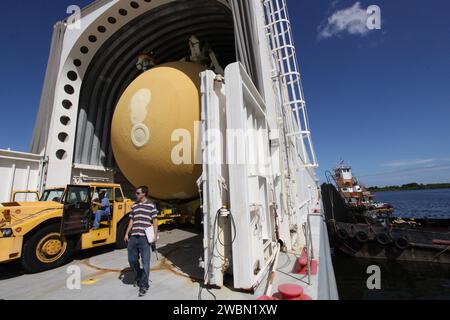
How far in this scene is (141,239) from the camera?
3.51 m

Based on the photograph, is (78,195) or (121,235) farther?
(121,235)

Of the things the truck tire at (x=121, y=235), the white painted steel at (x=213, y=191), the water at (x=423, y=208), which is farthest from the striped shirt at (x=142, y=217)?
the water at (x=423, y=208)

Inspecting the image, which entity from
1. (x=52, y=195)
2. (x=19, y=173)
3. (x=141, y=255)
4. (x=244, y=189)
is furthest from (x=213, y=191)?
(x=19, y=173)

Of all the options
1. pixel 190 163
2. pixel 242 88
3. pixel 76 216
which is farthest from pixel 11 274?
pixel 242 88

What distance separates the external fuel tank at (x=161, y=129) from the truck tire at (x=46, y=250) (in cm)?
208

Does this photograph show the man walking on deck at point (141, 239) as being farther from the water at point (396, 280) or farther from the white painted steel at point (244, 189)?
the water at point (396, 280)

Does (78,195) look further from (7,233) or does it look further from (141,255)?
(141,255)

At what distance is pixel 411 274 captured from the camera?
456 inches

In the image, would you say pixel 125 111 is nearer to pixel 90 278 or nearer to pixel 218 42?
pixel 90 278

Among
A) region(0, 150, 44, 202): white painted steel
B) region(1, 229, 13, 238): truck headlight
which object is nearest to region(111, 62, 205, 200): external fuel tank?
region(1, 229, 13, 238): truck headlight

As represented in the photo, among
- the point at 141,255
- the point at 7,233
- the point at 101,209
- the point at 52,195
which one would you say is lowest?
the point at 141,255

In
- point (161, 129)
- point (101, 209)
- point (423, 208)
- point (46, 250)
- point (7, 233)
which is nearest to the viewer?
point (7, 233)

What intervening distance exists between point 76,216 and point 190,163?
101 inches

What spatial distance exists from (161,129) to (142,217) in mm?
2484
